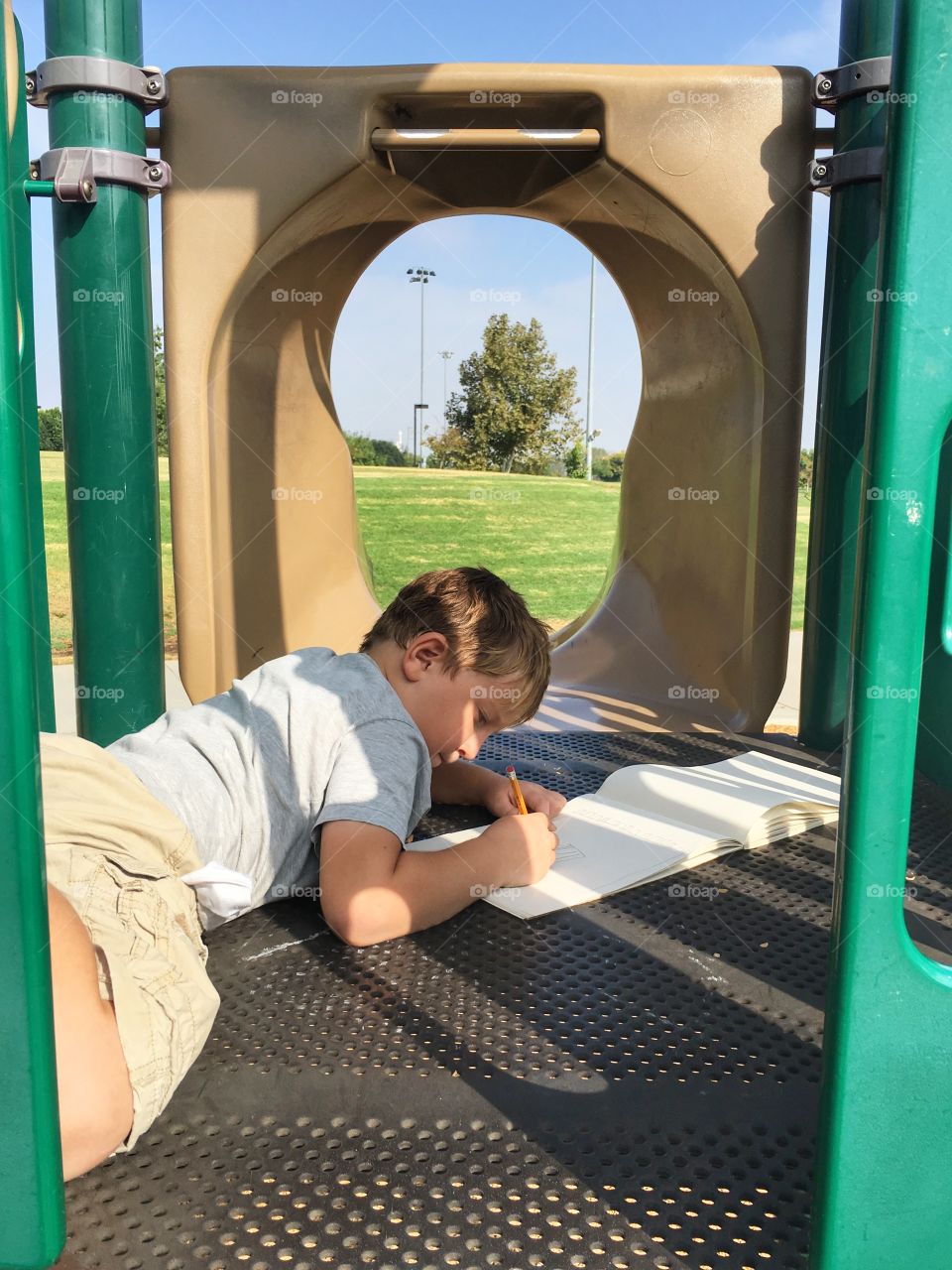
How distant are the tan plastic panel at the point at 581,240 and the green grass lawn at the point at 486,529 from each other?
21.7 ft

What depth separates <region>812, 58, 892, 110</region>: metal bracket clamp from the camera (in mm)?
2207

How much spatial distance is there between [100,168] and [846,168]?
161 centimetres

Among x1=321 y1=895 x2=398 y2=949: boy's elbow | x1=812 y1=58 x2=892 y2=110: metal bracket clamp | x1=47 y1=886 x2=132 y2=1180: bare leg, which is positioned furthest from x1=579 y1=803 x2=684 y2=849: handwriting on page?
x1=812 y1=58 x2=892 y2=110: metal bracket clamp

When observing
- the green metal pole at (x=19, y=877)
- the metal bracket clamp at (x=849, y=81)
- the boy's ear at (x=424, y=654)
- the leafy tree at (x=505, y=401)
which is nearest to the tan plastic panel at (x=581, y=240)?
the metal bracket clamp at (x=849, y=81)

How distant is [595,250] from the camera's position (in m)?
3.08

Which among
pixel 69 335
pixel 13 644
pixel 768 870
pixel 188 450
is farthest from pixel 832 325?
pixel 13 644

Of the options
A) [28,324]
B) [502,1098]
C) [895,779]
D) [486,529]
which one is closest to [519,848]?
[502,1098]

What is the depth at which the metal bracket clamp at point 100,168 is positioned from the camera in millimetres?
2158

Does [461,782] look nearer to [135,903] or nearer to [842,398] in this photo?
[135,903]

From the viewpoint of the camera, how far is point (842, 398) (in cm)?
231

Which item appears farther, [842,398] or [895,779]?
[842,398]

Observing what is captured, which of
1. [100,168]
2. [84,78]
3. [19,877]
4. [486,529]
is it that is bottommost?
[486,529]

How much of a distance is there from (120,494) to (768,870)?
1.59 meters

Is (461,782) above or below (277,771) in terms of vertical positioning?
below
